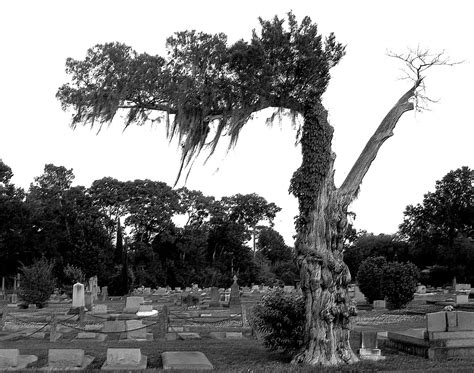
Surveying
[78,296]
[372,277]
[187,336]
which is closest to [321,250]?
[187,336]

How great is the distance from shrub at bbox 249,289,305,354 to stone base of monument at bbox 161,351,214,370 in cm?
144

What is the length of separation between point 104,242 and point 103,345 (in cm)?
4299

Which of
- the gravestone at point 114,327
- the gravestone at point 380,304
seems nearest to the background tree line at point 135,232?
the gravestone at point 380,304

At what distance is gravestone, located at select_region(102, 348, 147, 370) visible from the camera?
1105cm

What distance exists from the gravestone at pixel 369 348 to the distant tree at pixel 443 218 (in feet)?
153

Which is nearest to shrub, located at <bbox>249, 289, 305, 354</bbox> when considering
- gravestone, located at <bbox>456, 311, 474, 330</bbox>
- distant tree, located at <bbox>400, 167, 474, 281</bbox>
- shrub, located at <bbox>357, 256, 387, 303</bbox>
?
gravestone, located at <bbox>456, 311, 474, 330</bbox>

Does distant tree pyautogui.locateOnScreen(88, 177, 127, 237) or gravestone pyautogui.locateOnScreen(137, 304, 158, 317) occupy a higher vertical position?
distant tree pyautogui.locateOnScreen(88, 177, 127, 237)

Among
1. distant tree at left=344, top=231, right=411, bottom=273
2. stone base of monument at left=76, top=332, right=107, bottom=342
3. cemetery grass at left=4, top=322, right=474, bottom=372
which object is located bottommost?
stone base of monument at left=76, top=332, right=107, bottom=342

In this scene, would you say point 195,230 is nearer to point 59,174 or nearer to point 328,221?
point 59,174

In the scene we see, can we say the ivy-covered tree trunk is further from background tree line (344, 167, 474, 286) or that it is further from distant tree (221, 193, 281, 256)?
distant tree (221, 193, 281, 256)

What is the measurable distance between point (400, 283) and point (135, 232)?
4031 centimetres

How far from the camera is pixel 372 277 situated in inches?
1181

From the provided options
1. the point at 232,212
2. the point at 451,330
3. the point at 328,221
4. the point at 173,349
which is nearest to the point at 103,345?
the point at 173,349

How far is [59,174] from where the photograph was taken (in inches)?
2494
